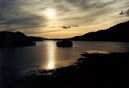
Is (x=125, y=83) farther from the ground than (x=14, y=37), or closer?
closer

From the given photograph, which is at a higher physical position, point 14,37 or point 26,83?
point 14,37

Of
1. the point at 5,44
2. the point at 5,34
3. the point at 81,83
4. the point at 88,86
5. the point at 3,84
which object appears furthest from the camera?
the point at 5,34

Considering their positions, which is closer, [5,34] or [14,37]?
[5,34]

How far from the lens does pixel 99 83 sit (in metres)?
24.3

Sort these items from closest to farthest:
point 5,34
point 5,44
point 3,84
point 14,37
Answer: point 3,84 → point 5,44 → point 5,34 → point 14,37

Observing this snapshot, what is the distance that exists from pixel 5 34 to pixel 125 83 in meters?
184

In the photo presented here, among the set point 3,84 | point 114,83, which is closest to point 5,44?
point 3,84

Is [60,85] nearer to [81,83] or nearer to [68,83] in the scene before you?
[68,83]

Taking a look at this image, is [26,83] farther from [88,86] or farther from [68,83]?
[88,86]

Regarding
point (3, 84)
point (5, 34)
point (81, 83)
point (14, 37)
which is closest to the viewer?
point (81, 83)

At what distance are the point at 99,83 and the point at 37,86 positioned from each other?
10.7 meters

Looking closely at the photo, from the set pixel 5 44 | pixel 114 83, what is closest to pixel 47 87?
pixel 114 83

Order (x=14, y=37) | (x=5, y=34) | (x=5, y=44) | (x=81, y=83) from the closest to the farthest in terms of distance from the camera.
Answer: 1. (x=81, y=83)
2. (x=5, y=44)
3. (x=5, y=34)
4. (x=14, y=37)

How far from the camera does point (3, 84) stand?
27062 mm
